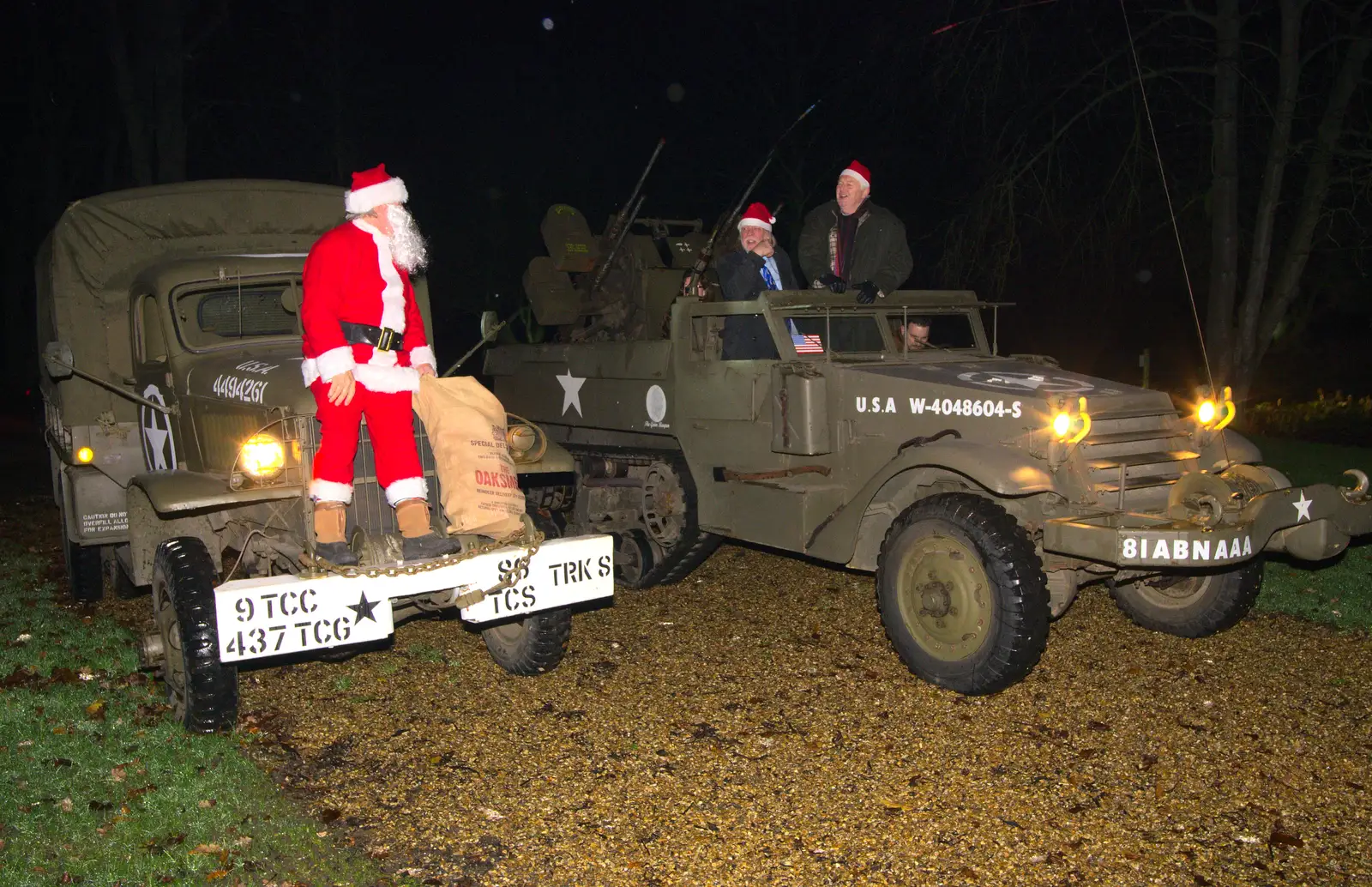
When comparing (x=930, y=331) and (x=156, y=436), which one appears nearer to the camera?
(x=156, y=436)

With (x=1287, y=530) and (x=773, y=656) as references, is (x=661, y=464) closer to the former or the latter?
(x=773, y=656)

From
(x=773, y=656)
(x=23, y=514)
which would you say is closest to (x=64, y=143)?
(x=23, y=514)

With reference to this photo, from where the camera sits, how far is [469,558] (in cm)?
487

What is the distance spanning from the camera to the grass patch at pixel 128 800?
3816 millimetres

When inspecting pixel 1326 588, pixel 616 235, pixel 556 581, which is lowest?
pixel 1326 588

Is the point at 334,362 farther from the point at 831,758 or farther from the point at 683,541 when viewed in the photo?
the point at 683,541

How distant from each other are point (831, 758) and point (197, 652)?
275 cm

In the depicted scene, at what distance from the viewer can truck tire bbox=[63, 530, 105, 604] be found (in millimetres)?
7492

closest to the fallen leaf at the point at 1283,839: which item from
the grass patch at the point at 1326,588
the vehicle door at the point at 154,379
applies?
the grass patch at the point at 1326,588

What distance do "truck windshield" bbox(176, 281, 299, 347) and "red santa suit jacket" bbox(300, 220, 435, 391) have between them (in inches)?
46.6

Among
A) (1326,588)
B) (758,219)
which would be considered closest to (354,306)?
(758,219)

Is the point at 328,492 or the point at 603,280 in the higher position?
the point at 603,280

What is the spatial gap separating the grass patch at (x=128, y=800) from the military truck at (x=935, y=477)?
2.50 metres

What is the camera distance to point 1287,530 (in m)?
5.50
